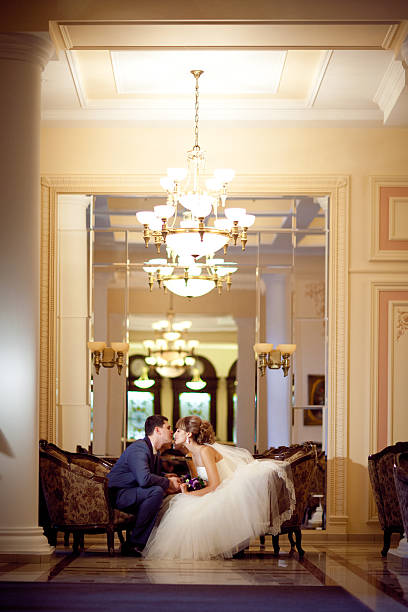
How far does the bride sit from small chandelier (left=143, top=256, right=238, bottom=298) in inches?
84.7

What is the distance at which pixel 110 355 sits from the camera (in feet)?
30.2

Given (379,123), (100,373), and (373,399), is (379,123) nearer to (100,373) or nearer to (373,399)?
(373,399)

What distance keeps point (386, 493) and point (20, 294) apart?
371cm

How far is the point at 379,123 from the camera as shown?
920cm

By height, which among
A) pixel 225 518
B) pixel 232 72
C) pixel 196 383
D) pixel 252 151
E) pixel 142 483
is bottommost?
pixel 225 518

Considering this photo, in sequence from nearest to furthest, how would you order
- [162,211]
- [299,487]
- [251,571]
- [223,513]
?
1. [251,571]
2. [223,513]
3. [299,487]
4. [162,211]

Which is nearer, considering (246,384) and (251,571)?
(251,571)

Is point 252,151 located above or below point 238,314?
above

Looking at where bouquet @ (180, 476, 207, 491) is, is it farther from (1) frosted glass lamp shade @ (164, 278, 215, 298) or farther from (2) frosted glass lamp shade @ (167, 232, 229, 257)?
(1) frosted glass lamp shade @ (164, 278, 215, 298)

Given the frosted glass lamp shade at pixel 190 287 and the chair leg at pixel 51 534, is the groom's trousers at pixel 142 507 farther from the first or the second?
the frosted glass lamp shade at pixel 190 287

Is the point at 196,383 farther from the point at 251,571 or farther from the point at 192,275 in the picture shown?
the point at 251,571

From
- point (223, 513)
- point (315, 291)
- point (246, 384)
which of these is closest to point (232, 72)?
point (315, 291)

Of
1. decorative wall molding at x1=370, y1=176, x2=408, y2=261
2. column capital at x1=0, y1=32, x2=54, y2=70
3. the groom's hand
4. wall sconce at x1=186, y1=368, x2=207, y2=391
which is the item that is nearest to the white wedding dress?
the groom's hand

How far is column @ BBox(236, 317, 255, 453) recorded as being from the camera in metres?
9.23
